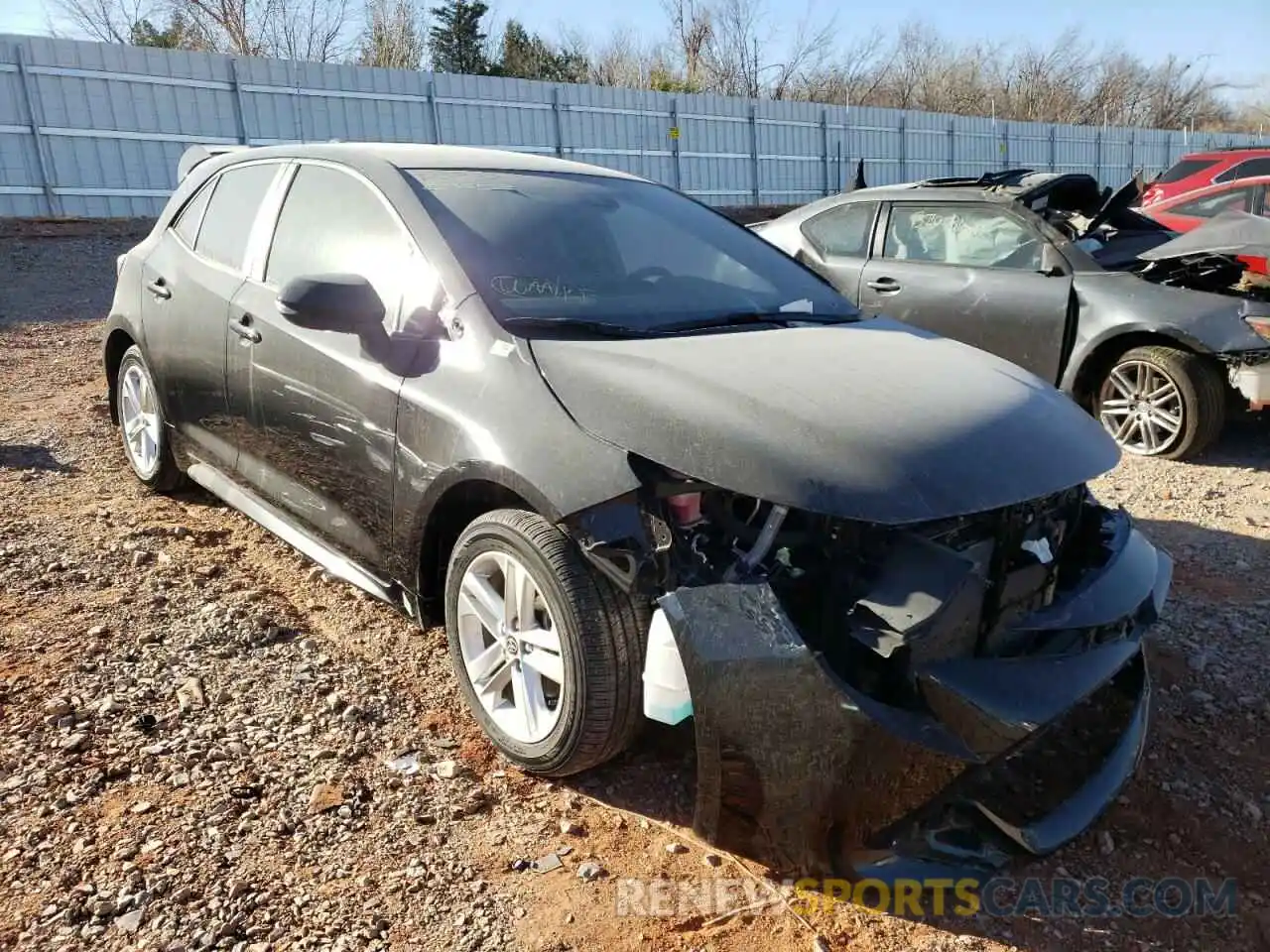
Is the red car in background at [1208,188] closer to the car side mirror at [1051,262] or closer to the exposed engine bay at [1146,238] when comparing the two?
the exposed engine bay at [1146,238]

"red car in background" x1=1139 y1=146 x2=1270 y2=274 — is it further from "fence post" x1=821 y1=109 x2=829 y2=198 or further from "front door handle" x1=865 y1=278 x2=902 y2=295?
"fence post" x1=821 y1=109 x2=829 y2=198

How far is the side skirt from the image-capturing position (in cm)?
303

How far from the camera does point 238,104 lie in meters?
14.9

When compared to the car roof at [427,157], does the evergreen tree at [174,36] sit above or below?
above

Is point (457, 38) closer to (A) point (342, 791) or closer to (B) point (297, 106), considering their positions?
(B) point (297, 106)

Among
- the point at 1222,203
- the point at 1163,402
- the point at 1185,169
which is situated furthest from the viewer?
the point at 1185,169

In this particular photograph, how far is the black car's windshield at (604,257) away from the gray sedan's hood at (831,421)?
24 cm

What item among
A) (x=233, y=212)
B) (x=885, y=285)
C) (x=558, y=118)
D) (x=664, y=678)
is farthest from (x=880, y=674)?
(x=558, y=118)

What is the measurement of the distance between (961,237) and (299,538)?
4651 millimetres

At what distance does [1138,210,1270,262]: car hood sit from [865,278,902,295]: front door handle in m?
1.42

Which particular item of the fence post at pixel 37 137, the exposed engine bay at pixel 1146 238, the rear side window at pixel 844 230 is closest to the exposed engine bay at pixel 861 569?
the exposed engine bay at pixel 1146 238

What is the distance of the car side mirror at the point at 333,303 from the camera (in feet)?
9.16

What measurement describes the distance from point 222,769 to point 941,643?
190 cm

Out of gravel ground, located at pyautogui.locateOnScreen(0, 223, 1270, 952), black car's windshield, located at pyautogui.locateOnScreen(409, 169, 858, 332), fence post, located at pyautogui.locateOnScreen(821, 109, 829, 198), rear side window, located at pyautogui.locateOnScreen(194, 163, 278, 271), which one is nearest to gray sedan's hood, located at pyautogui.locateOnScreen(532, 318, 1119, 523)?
black car's windshield, located at pyautogui.locateOnScreen(409, 169, 858, 332)
